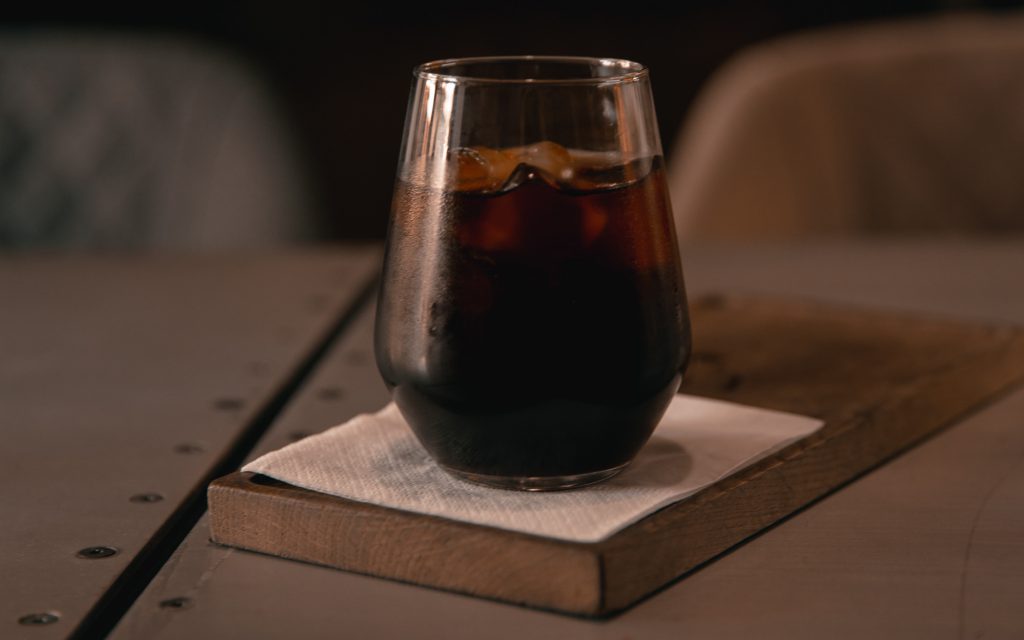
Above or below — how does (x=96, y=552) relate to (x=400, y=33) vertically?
below

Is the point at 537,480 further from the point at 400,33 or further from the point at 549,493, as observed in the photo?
the point at 400,33

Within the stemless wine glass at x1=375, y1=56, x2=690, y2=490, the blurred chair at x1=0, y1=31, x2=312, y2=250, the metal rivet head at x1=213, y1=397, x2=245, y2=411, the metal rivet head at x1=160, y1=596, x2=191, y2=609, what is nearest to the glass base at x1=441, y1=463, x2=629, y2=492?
the stemless wine glass at x1=375, y1=56, x2=690, y2=490

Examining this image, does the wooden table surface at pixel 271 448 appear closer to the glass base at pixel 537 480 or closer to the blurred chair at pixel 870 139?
the glass base at pixel 537 480

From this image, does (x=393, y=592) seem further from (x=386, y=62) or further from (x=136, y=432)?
(x=386, y=62)

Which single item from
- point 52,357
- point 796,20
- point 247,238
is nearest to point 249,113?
point 247,238

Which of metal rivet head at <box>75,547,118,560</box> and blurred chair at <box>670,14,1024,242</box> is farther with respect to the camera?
blurred chair at <box>670,14,1024,242</box>

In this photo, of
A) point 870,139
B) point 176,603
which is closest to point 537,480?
point 176,603

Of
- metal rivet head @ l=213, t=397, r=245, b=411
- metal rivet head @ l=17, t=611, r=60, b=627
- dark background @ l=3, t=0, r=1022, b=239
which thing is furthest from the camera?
dark background @ l=3, t=0, r=1022, b=239

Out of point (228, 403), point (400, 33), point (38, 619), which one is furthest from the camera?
point (400, 33)

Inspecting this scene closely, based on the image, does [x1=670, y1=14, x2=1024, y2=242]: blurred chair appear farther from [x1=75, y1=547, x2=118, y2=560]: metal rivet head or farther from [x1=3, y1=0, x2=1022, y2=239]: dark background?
[x1=3, y1=0, x2=1022, y2=239]: dark background
